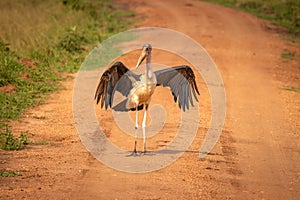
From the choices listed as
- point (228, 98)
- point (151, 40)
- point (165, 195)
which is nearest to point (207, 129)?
point (228, 98)

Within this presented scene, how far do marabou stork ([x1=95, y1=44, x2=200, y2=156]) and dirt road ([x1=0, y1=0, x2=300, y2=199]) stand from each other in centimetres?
61

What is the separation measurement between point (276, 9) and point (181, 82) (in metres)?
15.7

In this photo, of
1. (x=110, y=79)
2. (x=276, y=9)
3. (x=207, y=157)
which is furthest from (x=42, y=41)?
(x=276, y=9)

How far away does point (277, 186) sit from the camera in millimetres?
6574

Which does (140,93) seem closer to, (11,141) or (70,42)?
(11,141)

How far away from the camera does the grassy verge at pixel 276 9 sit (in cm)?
2042

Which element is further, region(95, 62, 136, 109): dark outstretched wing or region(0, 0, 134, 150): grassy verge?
region(0, 0, 134, 150): grassy verge

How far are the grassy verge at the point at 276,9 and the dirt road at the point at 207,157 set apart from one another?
6480 millimetres

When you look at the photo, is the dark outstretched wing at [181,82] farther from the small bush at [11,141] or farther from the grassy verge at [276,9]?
the grassy verge at [276,9]

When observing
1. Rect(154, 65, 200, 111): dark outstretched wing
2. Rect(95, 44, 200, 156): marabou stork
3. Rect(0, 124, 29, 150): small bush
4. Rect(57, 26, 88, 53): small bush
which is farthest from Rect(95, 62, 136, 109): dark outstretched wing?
Rect(57, 26, 88, 53): small bush

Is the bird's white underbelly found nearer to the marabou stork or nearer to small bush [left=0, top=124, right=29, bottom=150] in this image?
the marabou stork

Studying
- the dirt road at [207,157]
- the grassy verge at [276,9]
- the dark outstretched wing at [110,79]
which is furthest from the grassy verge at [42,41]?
the grassy verge at [276,9]

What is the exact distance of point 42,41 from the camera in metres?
15.1

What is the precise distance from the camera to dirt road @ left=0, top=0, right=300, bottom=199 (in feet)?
20.2
